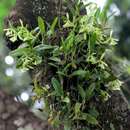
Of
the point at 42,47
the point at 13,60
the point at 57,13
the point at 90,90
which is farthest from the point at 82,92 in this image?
the point at 13,60

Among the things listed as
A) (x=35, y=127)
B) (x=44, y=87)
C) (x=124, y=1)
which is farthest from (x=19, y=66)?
(x=124, y=1)

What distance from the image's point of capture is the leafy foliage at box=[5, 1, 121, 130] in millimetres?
1042

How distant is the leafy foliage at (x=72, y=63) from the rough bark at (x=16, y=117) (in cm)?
80

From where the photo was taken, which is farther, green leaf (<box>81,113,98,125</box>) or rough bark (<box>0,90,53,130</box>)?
rough bark (<box>0,90,53,130</box>)

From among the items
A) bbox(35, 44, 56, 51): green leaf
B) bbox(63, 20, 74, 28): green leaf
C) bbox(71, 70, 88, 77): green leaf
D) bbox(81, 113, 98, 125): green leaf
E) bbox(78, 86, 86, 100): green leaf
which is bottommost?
bbox(81, 113, 98, 125): green leaf

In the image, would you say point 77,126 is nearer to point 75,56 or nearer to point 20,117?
point 75,56

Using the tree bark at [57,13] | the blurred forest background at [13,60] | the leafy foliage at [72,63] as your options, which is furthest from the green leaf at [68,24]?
the blurred forest background at [13,60]

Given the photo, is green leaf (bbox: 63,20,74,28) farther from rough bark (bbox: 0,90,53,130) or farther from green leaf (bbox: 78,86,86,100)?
rough bark (bbox: 0,90,53,130)

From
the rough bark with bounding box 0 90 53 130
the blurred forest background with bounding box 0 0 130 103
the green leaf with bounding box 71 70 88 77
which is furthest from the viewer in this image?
the blurred forest background with bounding box 0 0 130 103

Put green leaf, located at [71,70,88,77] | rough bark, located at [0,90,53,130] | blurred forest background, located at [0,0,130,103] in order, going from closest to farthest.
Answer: green leaf, located at [71,70,88,77] → rough bark, located at [0,90,53,130] → blurred forest background, located at [0,0,130,103]

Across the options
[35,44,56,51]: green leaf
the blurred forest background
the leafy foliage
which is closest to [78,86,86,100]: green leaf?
the leafy foliage

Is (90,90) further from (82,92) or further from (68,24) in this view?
(68,24)

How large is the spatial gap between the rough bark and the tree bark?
76 centimetres

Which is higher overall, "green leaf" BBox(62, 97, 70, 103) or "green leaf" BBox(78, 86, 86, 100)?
"green leaf" BBox(78, 86, 86, 100)
